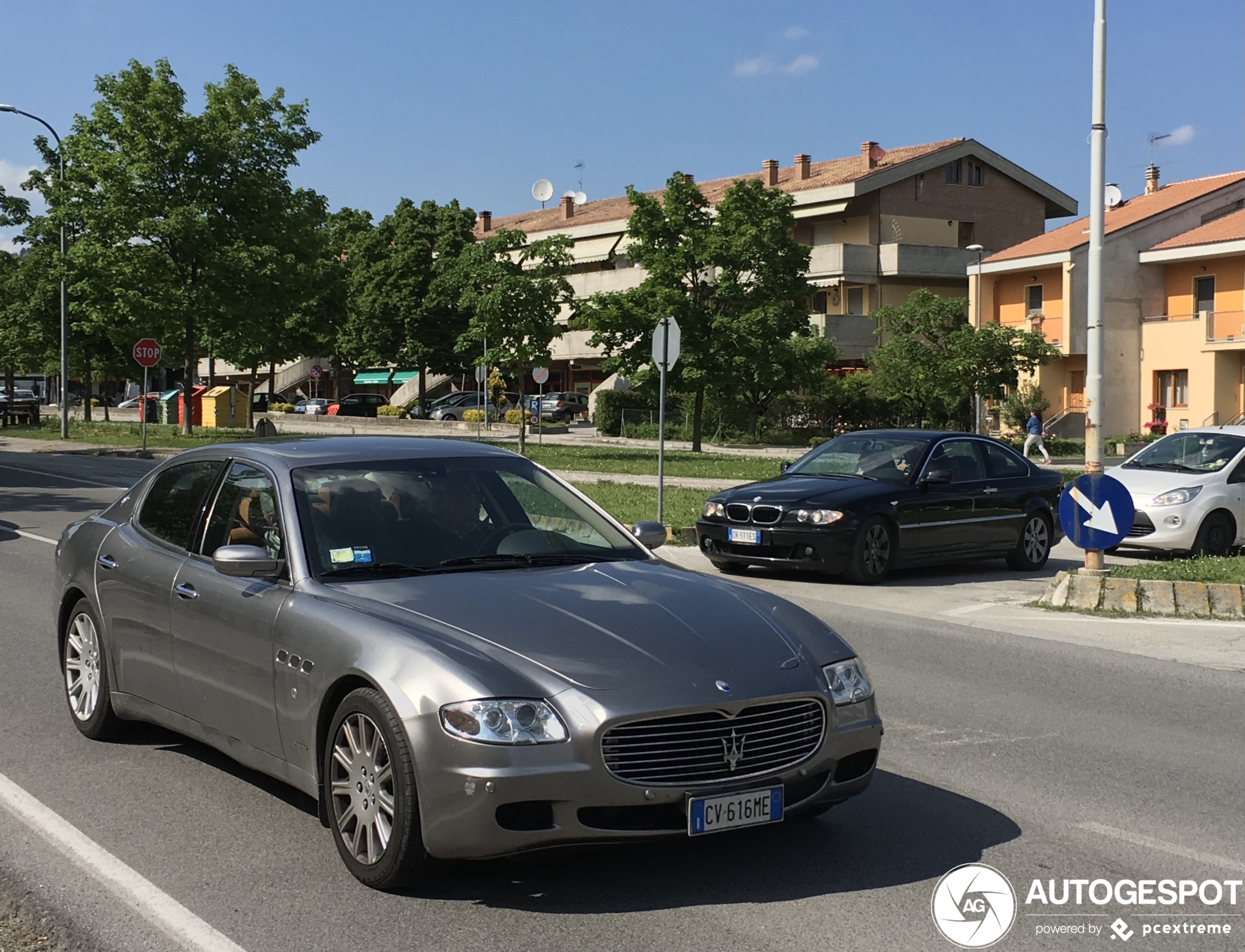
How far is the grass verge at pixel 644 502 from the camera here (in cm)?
1884

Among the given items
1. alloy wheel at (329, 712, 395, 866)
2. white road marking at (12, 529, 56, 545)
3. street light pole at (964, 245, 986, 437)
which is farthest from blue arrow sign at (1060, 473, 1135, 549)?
street light pole at (964, 245, 986, 437)

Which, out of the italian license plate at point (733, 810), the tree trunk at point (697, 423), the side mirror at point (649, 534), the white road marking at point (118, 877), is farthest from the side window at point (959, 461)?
the tree trunk at point (697, 423)

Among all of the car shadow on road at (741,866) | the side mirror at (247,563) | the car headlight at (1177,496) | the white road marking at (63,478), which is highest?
the side mirror at (247,563)

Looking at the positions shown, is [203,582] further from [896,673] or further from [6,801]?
[896,673]

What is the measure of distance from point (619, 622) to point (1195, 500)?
1210 cm

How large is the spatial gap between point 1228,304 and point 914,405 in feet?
41.3

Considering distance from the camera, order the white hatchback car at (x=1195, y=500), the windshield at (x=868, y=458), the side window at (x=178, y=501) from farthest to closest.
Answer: the white hatchback car at (x=1195, y=500) → the windshield at (x=868, y=458) → the side window at (x=178, y=501)

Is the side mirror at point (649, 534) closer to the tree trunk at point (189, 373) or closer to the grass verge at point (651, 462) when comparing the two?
the grass verge at point (651, 462)

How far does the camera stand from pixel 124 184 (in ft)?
132

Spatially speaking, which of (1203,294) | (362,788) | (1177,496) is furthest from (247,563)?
(1203,294)

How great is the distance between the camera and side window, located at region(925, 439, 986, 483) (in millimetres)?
14773

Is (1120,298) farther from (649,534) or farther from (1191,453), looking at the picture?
(649,534)

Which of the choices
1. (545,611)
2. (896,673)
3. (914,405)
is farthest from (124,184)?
(545,611)

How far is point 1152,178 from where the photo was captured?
6600 cm
